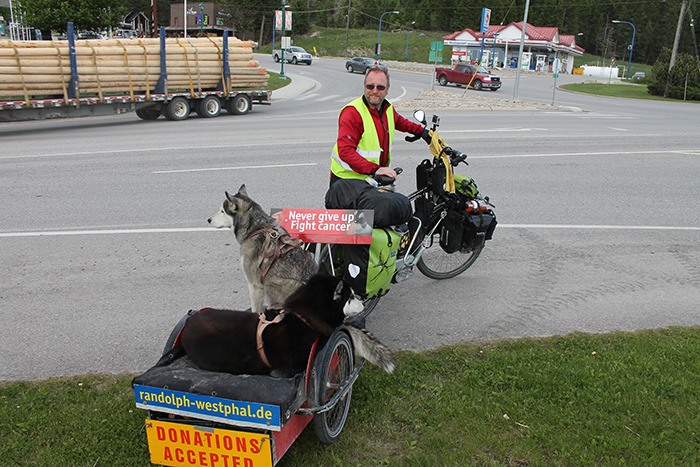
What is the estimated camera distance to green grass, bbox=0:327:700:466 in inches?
133

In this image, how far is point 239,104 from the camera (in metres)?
22.5

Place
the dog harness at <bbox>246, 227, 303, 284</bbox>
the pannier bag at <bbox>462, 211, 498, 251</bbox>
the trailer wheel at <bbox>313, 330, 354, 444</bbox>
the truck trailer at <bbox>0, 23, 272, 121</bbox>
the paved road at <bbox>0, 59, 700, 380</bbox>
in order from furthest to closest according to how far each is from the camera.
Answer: the truck trailer at <bbox>0, 23, 272, 121</bbox> → the pannier bag at <bbox>462, 211, 498, 251</bbox> → the paved road at <bbox>0, 59, 700, 380</bbox> → the dog harness at <bbox>246, 227, 303, 284</bbox> → the trailer wheel at <bbox>313, 330, 354, 444</bbox>

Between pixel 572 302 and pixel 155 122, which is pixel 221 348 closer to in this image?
pixel 572 302

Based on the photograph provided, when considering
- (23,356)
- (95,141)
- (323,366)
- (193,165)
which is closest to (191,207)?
(193,165)

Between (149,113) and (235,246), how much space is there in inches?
593

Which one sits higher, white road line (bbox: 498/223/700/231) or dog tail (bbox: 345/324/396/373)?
dog tail (bbox: 345/324/396/373)

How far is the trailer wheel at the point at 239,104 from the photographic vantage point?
2222cm

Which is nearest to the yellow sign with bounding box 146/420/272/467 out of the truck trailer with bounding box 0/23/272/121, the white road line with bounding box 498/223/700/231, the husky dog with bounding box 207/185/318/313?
the husky dog with bounding box 207/185/318/313

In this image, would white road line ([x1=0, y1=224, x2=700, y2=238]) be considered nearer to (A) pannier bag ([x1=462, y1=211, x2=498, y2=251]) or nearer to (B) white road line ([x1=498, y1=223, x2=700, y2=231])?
(B) white road line ([x1=498, y1=223, x2=700, y2=231])

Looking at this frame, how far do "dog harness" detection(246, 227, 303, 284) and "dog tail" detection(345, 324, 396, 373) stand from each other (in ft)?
2.63

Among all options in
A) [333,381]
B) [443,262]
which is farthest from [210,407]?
[443,262]

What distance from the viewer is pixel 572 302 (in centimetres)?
581

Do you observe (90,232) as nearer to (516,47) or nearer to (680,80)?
(680,80)

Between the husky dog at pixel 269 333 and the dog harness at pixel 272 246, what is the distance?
0.80 metres
